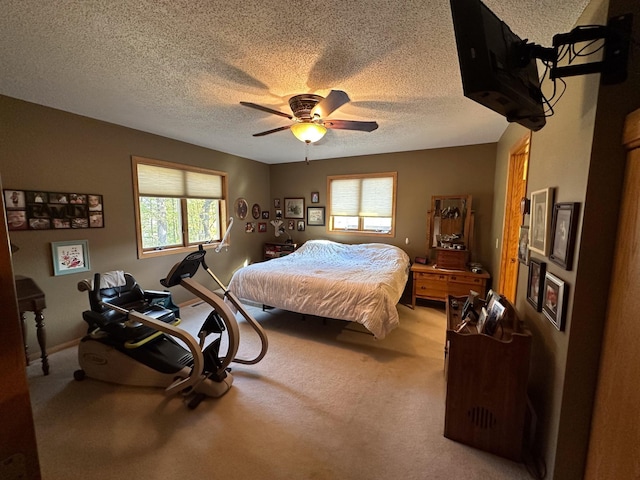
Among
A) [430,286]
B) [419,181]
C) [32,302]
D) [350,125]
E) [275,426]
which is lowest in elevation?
[275,426]

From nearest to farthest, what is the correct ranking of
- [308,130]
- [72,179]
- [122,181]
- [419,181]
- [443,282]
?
[308,130]
[72,179]
[122,181]
[443,282]
[419,181]

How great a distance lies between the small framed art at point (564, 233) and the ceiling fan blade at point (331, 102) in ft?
5.00

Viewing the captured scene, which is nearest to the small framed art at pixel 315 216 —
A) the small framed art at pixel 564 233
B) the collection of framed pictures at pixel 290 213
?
the collection of framed pictures at pixel 290 213

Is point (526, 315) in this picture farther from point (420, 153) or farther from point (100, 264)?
point (100, 264)

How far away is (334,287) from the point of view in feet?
9.86

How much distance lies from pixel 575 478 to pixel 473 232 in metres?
3.28

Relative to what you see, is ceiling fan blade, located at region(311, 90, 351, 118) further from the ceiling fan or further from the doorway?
the doorway

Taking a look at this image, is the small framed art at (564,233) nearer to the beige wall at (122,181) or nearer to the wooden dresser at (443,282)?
the wooden dresser at (443,282)

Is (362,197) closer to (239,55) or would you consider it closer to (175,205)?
(175,205)

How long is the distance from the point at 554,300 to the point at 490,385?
2.10ft

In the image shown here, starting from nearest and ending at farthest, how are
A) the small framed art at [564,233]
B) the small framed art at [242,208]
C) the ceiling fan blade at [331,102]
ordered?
the small framed art at [564,233] → the ceiling fan blade at [331,102] → the small framed art at [242,208]

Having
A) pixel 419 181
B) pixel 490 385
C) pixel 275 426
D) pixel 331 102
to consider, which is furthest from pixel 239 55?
pixel 419 181

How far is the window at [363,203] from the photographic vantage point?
4828mm

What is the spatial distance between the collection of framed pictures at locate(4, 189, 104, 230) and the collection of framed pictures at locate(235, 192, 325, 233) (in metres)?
2.33
